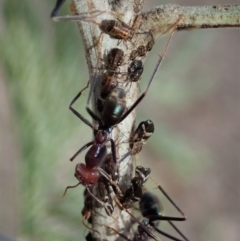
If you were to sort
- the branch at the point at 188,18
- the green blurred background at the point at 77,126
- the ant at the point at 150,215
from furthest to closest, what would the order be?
the green blurred background at the point at 77,126
the ant at the point at 150,215
the branch at the point at 188,18

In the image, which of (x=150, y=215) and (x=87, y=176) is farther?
(x=150, y=215)

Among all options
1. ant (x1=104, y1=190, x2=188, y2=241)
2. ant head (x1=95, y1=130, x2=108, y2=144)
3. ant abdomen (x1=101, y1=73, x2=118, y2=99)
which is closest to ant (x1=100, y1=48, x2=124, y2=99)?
ant abdomen (x1=101, y1=73, x2=118, y2=99)

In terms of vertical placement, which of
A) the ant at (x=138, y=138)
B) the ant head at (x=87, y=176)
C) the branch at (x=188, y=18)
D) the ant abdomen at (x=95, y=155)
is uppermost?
the branch at (x=188, y=18)

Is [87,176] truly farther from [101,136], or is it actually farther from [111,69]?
[111,69]

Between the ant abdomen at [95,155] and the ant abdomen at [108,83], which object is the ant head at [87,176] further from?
the ant abdomen at [108,83]

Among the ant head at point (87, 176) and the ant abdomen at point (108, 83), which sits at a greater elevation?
the ant abdomen at point (108, 83)

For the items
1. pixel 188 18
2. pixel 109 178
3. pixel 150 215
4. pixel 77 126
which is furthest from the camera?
pixel 77 126

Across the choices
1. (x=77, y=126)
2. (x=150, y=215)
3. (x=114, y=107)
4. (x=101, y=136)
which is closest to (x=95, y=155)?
(x=101, y=136)

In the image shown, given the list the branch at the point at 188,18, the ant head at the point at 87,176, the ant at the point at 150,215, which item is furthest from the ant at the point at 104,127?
the ant at the point at 150,215

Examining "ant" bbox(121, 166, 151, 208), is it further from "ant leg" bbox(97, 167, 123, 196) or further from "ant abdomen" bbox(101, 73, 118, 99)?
"ant abdomen" bbox(101, 73, 118, 99)
